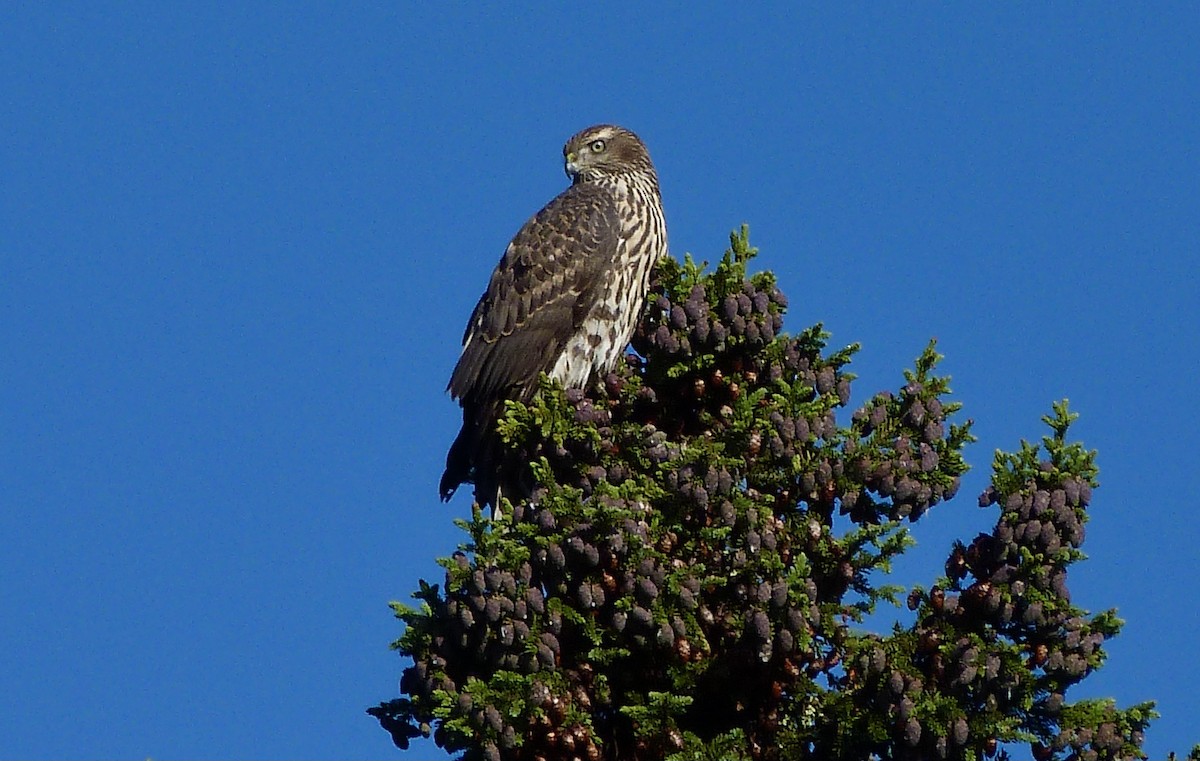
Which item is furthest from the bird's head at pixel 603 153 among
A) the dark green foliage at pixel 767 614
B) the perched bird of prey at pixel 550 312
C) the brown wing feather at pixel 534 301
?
the dark green foliage at pixel 767 614

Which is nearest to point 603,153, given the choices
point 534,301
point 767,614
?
point 534,301

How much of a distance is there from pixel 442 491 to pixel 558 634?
8.23 feet

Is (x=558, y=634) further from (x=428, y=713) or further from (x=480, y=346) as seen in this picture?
(x=480, y=346)

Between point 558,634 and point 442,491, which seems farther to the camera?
point 442,491

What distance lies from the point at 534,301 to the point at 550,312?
0.13 metres

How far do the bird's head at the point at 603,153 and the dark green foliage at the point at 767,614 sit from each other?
136 inches

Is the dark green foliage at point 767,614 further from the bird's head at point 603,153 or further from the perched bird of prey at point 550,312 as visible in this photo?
the bird's head at point 603,153

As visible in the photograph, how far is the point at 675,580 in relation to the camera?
548 centimetres

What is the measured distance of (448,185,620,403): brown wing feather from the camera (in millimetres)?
8242

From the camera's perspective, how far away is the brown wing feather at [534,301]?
8.24 m

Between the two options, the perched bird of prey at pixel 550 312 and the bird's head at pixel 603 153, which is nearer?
the perched bird of prey at pixel 550 312

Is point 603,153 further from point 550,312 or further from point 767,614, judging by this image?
point 767,614

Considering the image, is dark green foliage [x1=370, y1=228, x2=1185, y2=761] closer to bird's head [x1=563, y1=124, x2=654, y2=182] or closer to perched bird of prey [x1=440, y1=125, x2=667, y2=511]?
perched bird of prey [x1=440, y1=125, x2=667, y2=511]

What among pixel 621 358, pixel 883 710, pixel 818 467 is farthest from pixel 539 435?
pixel 883 710
